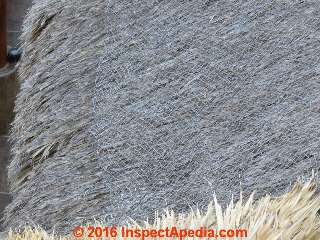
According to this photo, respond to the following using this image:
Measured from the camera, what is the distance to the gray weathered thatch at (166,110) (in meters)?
1.58

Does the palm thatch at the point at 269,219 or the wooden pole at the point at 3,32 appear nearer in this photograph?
the palm thatch at the point at 269,219

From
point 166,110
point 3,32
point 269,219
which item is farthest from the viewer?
point 3,32

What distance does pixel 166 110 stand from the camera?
68.9 inches

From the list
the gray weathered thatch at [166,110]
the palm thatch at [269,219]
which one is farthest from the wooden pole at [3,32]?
the palm thatch at [269,219]

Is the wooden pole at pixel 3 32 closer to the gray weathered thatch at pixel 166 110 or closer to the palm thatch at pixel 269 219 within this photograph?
the gray weathered thatch at pixel 166 110

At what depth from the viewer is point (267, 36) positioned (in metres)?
1.76

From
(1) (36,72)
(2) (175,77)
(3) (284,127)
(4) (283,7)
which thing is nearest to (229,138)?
(3) (284,127)

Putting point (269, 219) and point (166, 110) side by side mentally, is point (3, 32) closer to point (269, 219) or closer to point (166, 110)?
point (166, 110)

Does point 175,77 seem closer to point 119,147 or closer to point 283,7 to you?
point 119,147

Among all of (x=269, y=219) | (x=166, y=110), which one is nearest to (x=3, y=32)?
(x=166, y=110)

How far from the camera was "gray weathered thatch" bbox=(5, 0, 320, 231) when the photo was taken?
158 centimetres

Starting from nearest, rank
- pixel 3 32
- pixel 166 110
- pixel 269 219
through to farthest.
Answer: pixel 269 219, pixel 166 110, pixel 3 32

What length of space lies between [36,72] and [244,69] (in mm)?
846

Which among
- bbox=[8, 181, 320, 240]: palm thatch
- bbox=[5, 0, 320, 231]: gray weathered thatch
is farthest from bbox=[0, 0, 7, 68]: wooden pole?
bbox=[8, 181, 320, 240]: palm thatch
